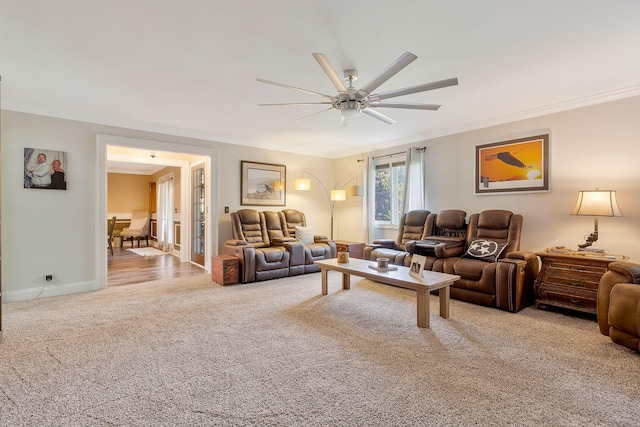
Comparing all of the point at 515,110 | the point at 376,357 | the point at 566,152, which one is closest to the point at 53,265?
the point at 376,357

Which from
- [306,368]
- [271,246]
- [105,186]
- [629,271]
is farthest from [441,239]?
[105,186]

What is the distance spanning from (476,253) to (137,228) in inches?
365

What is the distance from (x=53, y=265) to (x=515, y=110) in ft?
21.1

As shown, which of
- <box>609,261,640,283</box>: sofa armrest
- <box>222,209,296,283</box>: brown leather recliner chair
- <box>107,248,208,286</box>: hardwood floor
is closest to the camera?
<box>609,261,640,283</box>: sofa armrest

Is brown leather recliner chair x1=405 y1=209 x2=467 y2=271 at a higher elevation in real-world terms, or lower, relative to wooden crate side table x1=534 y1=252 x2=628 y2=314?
higher

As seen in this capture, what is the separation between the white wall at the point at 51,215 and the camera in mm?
3791

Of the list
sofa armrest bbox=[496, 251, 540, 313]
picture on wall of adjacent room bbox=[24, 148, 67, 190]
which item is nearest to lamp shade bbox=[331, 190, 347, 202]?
sofa armrest bbox=[496, 251, 540, 313]

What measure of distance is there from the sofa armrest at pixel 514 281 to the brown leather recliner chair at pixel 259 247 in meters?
Result: 2.98

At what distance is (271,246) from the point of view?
18.0 ft

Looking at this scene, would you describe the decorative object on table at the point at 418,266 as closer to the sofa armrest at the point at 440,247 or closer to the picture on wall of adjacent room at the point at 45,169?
the sofa armrest at the point at 440,247

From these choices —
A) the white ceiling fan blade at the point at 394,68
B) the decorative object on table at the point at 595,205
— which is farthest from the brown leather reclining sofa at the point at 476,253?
the white ceiling fan blade at the point at 394,68

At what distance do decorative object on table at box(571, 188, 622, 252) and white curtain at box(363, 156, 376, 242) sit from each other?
328cm

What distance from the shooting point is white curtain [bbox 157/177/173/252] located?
26.6 feet

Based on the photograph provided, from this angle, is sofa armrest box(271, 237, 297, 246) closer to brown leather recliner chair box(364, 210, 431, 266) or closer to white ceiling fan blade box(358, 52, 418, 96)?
brown leather recliner chair box(364, 210, 431, 266)
